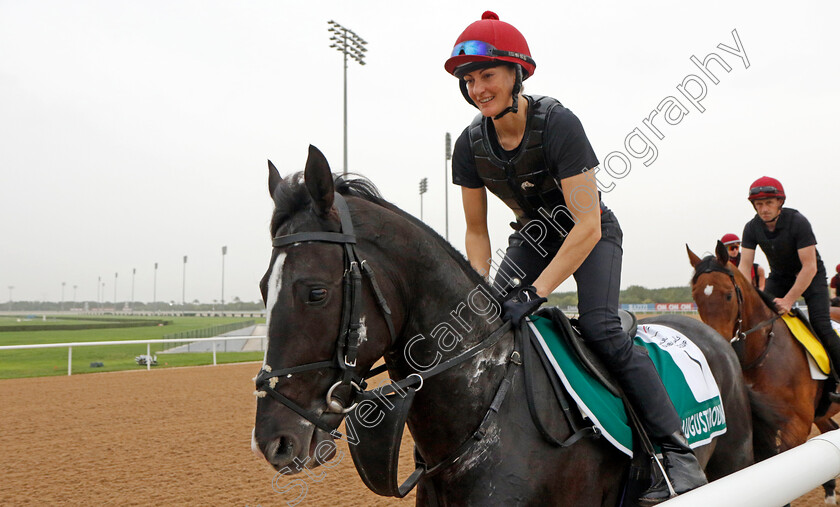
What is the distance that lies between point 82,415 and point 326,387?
31.2 feet

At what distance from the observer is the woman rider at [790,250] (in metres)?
5.05

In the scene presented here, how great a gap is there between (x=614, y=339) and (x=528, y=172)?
0.79m

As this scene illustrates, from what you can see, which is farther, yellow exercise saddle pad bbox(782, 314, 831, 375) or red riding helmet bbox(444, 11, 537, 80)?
yellow exercise saddle pad bbox(782, 314, 831, 375)

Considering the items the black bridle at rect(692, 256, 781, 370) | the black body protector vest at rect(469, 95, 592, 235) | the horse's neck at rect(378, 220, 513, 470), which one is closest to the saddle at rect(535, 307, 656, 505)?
the horse's neck at rect(378, 220, 513, 470)

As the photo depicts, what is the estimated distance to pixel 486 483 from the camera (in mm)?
1888

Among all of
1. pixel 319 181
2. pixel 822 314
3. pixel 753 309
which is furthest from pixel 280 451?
pixel 822 314

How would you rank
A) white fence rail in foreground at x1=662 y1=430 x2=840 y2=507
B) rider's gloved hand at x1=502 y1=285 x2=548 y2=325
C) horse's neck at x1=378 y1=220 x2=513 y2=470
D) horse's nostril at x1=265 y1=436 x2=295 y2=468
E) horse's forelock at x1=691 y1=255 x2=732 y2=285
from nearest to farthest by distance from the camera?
white fence rail in foreground at x1=662 y1=430 x2=840 y2=507
horse's nostril at x1=265 y1=436 x2=295 y2=468
horse's neck at x1=378 y1=220 x2=513 y2=470
rider's gloved hand at x1=502 y1=285 x2=548 y2=325
horse's forelock at x1=691 y1=255 x2=732 y2=285

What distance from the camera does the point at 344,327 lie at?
5.68 ft

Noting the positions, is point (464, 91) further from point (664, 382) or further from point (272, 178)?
point (664, 382)

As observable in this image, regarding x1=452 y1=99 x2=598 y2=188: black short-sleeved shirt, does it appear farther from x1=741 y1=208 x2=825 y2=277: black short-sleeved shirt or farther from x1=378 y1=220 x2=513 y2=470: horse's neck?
x1=741 y1=208 x2=825 y2=277: black short-sleeved shirt

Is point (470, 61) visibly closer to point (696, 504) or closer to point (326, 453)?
point (326, 453)

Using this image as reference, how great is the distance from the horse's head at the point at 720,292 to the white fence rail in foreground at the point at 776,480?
370cm

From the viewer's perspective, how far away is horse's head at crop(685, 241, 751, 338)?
194 inches

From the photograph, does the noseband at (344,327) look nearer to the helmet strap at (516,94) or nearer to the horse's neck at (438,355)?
the horse's neck at (438,355)
